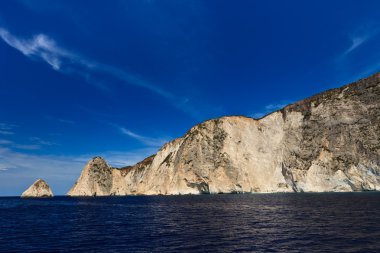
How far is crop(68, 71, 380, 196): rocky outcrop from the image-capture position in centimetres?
11638

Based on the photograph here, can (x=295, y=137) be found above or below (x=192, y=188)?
above

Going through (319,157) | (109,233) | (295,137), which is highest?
(295,137)

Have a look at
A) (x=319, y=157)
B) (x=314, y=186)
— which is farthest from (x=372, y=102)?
(x=314, y=186)

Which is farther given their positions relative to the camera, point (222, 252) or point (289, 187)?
point (289, 187)

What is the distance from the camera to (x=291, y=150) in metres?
131

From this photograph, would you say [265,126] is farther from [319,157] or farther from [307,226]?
[307,226]

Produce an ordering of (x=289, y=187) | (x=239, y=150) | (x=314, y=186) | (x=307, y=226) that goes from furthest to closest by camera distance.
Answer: (x=239, y=150) < (x=289, y=187) < (x=314, y=186) < (x=307, y=226)

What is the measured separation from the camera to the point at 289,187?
130m

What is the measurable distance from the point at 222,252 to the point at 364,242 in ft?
34.9

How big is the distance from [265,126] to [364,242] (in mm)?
120153

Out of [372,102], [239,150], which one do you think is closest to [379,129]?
[372,102]

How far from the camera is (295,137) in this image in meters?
132

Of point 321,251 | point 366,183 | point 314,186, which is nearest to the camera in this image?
point 321,251

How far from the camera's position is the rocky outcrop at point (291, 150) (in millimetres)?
116375
